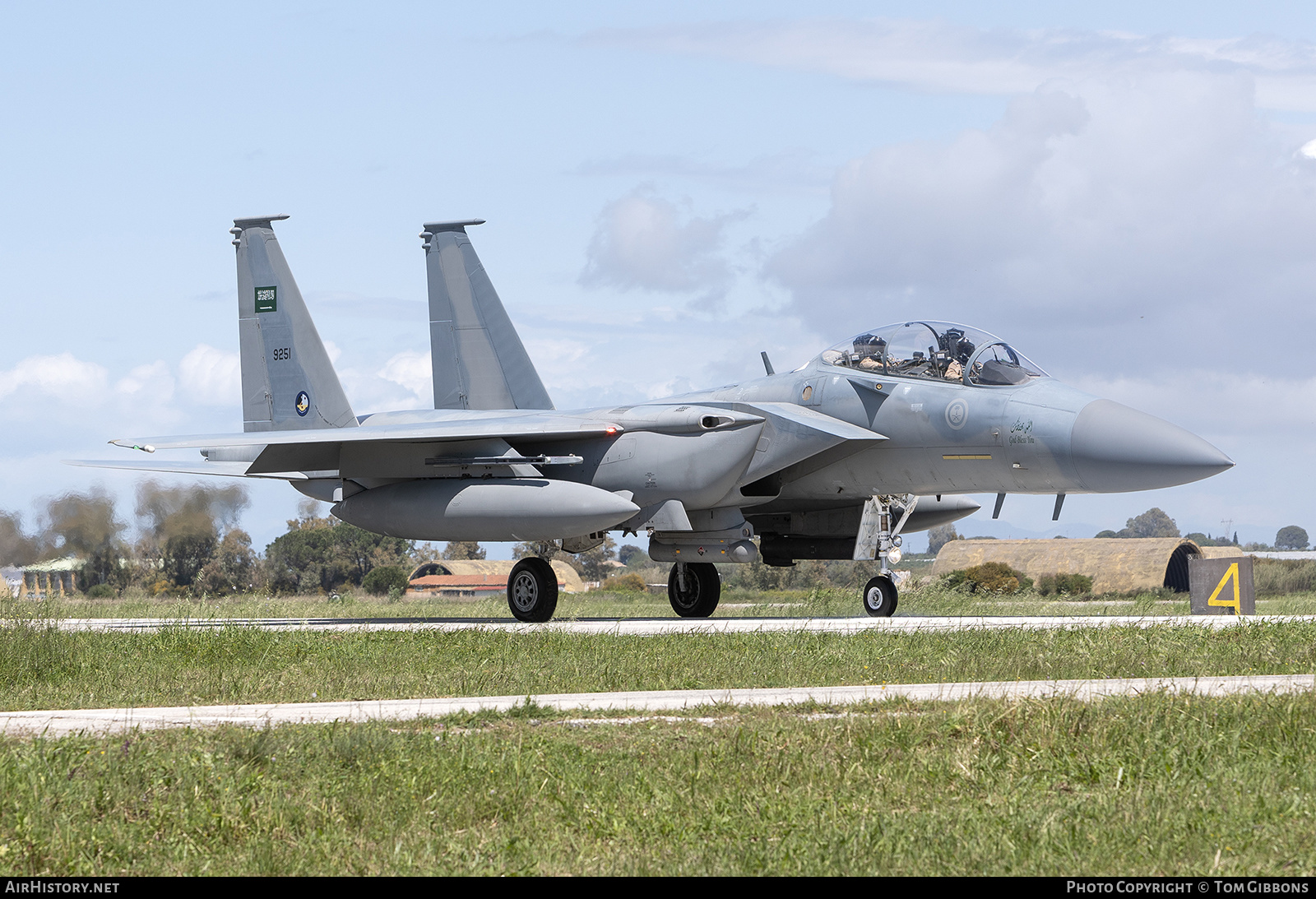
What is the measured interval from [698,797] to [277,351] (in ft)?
60.9

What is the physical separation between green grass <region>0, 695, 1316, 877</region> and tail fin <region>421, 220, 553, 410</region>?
1647 cm

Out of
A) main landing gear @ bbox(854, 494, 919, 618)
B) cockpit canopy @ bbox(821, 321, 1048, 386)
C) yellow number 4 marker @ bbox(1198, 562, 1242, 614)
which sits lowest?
yellow number 4 marker @ bbox(1198, 562, 1242, 614)

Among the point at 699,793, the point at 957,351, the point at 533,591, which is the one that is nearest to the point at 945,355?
the point at 957,351

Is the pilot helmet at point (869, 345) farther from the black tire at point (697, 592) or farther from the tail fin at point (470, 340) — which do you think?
the tail fin at point (470, 340)

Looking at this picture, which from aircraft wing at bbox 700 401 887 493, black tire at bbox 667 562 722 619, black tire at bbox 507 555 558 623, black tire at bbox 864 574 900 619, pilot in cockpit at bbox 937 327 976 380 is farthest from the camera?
black tire at bbox 667 562 722 619

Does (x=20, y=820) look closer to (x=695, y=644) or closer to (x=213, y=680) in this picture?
(x=213, y=680)

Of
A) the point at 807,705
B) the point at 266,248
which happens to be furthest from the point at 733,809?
the point at 266,248

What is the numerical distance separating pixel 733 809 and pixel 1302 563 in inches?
1894

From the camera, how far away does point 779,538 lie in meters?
21.1

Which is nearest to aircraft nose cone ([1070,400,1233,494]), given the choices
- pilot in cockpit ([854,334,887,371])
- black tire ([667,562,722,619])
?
pilot in cockpit ([854,334,887,371])

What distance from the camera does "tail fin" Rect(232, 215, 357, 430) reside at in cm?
2330

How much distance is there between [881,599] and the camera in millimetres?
18844

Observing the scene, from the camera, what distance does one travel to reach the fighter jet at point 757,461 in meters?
17.0

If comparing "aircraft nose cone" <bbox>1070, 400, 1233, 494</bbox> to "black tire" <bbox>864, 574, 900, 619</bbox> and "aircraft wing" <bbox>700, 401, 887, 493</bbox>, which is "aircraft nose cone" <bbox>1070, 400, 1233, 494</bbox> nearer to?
"aircraft wing" <bbox>700, 401, 887, 493</bbox>
